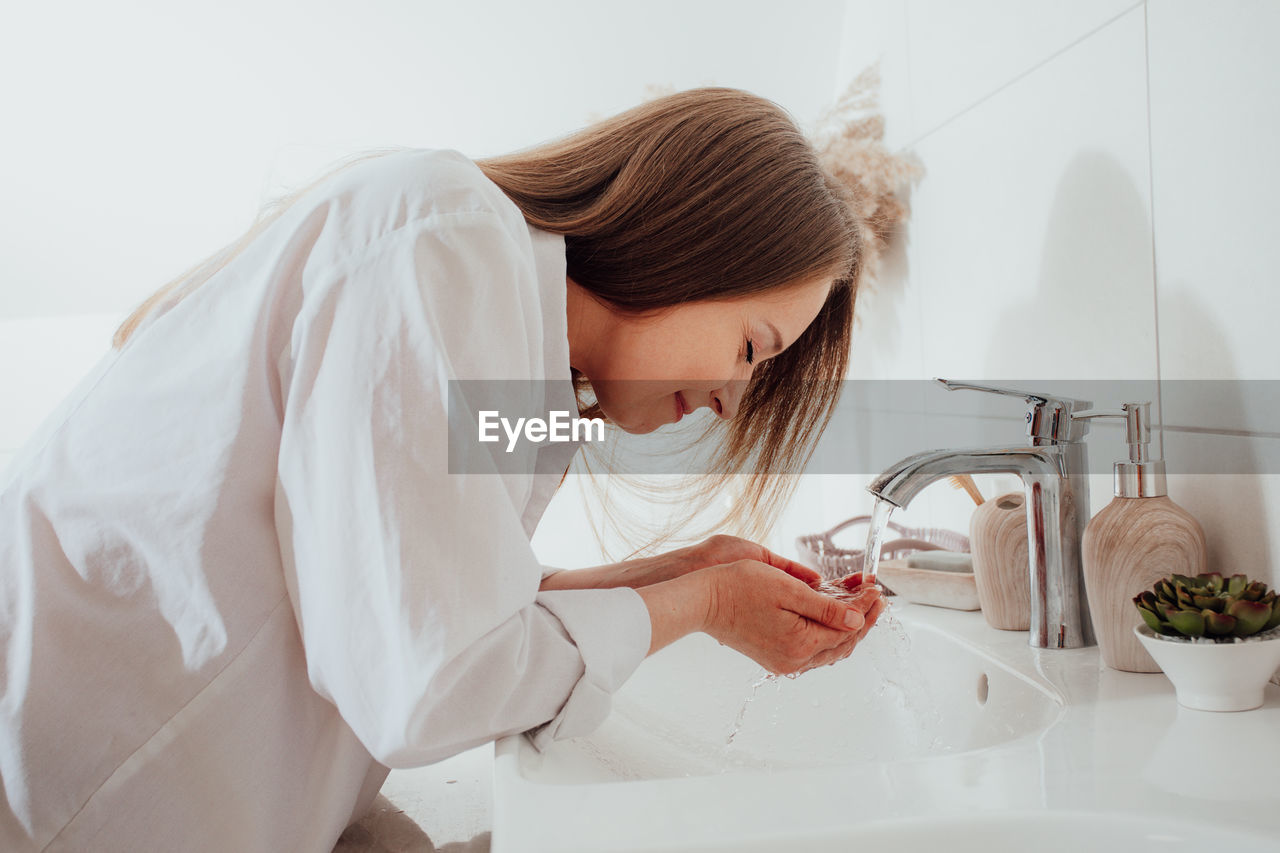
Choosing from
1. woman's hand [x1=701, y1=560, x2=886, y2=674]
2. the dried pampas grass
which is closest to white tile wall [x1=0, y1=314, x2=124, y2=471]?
the dried pampas grass

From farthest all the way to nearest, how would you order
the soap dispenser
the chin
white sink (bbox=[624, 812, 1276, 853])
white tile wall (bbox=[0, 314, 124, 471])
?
white tile wall (bbox=[0, 314, 124, 471])
the chin
the soap dispenser
white sink (bbox=[624, 812, 1276, 853])

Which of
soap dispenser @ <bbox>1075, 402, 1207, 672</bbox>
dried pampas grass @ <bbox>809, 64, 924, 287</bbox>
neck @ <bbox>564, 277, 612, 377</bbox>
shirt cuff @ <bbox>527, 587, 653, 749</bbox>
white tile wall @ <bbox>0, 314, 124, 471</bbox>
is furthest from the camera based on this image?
white tile wall @ <bbox>0, 314, 124, 471</bbox>

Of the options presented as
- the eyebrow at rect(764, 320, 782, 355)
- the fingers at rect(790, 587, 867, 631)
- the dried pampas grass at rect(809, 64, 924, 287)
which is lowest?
the fingers at rect(790, 587, 867, 631)

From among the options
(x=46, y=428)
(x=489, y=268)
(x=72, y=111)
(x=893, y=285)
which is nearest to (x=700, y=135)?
(x=489, y=268)

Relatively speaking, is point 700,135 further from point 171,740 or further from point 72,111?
point 72,111

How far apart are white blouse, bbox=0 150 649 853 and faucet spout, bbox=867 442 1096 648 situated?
0.33 meters

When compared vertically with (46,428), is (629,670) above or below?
below

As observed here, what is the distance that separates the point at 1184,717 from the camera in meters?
0.58

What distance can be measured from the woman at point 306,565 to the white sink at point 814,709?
0.14m

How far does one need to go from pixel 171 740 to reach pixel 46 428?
230 millimetres

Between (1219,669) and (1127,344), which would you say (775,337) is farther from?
(1219,669)

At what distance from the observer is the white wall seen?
0.65 meters

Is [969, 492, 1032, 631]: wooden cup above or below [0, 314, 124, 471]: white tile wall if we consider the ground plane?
below

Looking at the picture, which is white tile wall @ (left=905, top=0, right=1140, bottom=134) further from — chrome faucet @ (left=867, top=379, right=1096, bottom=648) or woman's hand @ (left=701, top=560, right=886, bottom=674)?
woman's hand @ (left=701, top=560, right=886, bottom=674)
